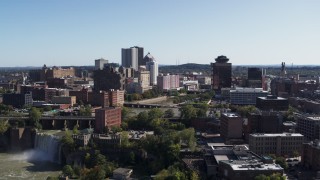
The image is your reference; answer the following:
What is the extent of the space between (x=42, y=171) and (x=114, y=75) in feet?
188

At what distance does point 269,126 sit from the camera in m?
48.5

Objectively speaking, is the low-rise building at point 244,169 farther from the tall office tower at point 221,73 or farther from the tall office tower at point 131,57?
the tall office tower at point 131,57

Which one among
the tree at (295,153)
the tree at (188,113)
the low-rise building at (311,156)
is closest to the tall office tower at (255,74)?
the tree at (188,113)

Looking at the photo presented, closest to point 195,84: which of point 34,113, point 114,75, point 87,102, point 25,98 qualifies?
point 114,75

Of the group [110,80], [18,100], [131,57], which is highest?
[131,57]

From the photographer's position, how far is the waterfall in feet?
151

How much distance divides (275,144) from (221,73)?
6125cm

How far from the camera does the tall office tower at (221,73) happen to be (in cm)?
9933

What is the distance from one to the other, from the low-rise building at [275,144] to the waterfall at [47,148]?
18.3 m

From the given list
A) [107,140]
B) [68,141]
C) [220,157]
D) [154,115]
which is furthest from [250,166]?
[154,115]

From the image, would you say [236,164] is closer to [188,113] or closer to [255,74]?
[188,113]

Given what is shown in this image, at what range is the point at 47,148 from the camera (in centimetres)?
4791

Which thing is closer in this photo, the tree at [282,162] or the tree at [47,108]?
the tree at [282,162]

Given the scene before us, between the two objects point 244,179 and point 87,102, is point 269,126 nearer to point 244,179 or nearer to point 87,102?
point 244,179
